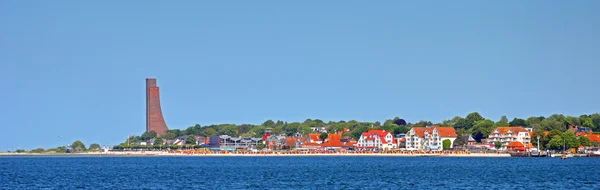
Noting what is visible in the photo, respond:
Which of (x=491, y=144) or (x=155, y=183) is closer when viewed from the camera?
(x=155, y=183)

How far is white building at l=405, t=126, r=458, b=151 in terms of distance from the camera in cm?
15650

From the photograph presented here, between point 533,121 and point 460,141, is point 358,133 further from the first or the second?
point 533,121

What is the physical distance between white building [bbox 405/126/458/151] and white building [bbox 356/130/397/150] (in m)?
4.13

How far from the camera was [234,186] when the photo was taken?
57625 millimetres

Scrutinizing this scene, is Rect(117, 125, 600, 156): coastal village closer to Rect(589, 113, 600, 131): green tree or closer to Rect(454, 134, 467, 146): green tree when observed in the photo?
Rect(454, 134, 467, 146): green tree

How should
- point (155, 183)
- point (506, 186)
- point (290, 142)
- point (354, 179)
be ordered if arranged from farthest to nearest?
point (290, 142) → point (354, 179) → point (155, 183) → point (506, 186)

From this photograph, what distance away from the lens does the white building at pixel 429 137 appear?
156500 millimetres

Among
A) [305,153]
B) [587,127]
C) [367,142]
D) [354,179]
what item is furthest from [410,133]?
[354,179]

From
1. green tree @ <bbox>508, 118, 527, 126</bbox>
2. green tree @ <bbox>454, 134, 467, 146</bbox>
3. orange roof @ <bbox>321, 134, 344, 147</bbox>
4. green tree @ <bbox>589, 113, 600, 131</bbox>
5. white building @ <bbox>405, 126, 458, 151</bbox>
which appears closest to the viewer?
green tree @ <bbox>454, 134, 467, 146</bbox>

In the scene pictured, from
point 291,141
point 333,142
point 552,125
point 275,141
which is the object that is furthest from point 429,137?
point 275,141

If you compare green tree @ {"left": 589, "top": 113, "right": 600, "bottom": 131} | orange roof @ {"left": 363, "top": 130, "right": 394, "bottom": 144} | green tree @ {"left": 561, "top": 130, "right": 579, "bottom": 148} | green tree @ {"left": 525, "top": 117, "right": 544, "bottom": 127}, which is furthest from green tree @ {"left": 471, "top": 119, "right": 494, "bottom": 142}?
green tree @ {"left": 561, "top": 130, "right": 579, "bottom": 148}

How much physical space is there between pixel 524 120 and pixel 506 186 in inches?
5180

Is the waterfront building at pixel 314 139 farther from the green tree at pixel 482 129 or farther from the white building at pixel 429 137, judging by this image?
the green tree at pixel 482 129

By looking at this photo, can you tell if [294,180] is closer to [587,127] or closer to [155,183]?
[155,183]
